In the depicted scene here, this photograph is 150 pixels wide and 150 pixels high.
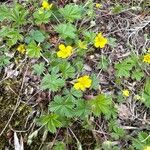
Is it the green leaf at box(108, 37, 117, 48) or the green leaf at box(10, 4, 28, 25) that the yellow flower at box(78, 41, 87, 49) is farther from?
the green leaf at box(10, 4, 28, 25)

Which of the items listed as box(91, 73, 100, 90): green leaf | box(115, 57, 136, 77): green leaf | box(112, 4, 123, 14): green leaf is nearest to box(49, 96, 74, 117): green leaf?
box(91, 73, 100, 90): green leaf

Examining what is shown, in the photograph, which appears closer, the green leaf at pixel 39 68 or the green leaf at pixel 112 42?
the green leaf at pixel 39 68

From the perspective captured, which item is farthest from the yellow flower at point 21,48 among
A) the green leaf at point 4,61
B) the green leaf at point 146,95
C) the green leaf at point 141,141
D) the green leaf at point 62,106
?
the green leaf at point 141,141

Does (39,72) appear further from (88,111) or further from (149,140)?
(149,140)

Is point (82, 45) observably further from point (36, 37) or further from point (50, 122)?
point (50, 122)

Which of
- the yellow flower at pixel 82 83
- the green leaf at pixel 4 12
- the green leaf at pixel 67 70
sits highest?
the green leaf at pixel 4 12

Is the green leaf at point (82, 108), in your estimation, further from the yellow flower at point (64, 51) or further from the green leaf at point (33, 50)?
the green leaf at point (33, 50)

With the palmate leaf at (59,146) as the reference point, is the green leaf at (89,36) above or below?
above

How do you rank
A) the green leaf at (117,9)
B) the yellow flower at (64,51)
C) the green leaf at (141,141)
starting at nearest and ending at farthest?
the green leaf at (141,141) → the yellow flower at (64,51) → the green leaf at (117,9)
